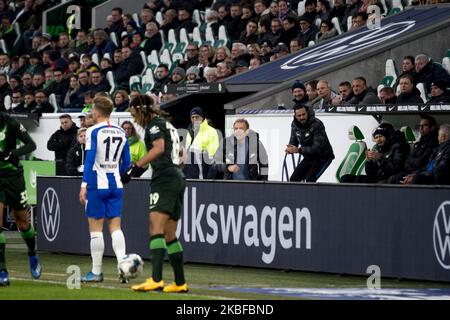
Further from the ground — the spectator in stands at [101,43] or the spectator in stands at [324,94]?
the spectator in stands at [101,43]

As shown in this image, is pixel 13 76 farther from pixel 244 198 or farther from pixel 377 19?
pixel 244 198

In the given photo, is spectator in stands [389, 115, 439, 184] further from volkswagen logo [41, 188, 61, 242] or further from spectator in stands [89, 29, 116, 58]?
spectator in stands [89, 29, 116, 58]

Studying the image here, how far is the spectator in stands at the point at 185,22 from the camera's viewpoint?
29.6m

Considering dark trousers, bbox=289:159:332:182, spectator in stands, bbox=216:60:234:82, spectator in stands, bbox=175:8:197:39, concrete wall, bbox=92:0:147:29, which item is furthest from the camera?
concrete wall, bbox=92:0:147:29

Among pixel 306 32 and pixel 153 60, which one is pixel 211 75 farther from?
pixel 153 60

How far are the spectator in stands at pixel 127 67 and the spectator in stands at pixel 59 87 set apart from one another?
58.6 inches

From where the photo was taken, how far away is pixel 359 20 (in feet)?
80.6

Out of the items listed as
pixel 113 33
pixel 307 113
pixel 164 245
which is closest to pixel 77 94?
pixel 113 33

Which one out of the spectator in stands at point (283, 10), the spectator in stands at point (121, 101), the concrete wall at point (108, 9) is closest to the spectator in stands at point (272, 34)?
the spectator in stands at point (283, 10)

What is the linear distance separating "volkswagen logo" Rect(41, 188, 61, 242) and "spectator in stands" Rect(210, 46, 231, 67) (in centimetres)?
640

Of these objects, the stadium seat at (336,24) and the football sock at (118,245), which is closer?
the football sock at (118,245)

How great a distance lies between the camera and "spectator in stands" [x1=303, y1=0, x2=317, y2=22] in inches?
1005

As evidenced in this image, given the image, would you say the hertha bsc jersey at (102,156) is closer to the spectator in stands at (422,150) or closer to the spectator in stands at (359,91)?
the spectator in stands at (422,150)

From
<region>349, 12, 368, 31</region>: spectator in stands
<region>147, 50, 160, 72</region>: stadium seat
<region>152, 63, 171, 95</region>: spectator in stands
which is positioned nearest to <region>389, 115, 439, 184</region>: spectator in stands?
<region>349, 12, 368, 31</region>: spectator in stands
